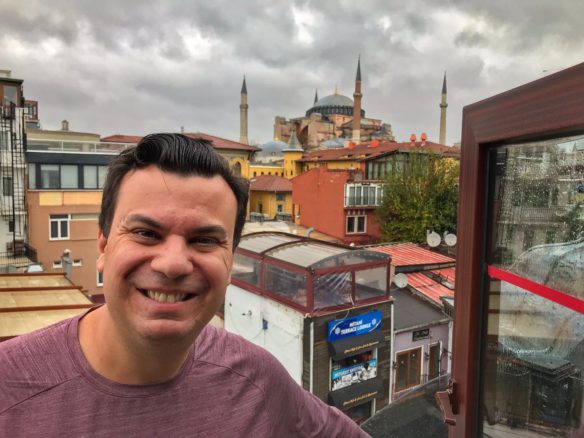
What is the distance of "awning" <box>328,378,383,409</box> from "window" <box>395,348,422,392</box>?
4.00ft

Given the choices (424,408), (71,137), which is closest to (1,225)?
(71,137)

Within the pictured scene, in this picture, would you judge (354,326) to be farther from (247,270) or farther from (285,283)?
(247,270)

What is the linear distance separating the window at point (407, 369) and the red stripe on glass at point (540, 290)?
43.6 ft

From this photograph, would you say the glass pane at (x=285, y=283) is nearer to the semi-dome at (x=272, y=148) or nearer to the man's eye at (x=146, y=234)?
the man's eye at (x=146, y=234)

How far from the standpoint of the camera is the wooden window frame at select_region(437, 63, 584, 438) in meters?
1.59

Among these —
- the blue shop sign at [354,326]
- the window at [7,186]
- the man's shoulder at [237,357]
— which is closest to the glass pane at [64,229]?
the window at [7,186]

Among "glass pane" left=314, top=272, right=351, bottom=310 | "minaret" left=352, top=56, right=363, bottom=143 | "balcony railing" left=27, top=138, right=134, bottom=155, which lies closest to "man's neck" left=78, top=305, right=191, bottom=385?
"glass pane" left=314, top=272, right=351, bottom=310

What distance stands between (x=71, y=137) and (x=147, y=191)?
108 ft

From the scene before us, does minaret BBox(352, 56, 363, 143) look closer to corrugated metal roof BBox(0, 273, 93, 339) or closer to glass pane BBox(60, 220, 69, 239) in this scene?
glass pane BBox(60, 220, 69, 239)

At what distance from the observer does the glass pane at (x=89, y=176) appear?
20984 millimetres

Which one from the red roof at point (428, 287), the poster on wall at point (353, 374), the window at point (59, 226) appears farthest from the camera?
the window at point (59, 226)

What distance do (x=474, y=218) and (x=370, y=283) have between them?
38.0 ft

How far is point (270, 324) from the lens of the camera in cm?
1315

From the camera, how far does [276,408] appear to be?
1.71 m
